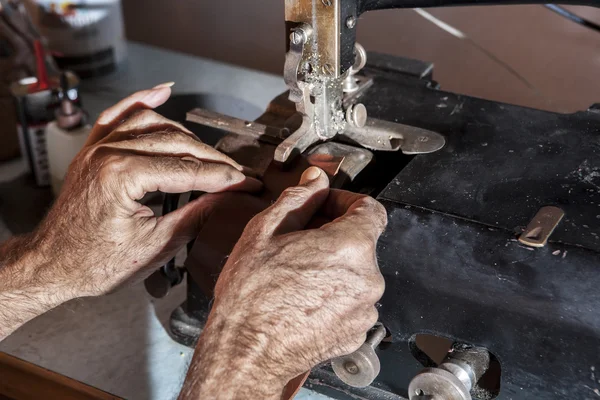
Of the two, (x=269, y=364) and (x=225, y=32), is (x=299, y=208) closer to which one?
(x=269, y=364)

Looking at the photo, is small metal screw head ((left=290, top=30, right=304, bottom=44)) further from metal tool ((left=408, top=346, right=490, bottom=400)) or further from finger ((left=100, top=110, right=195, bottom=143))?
metal tool ((left=408, top=346, right=490, bottom=400))

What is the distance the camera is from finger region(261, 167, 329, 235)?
83cm

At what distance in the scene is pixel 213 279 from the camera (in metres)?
0.95

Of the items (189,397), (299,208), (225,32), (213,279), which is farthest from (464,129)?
(225,32)

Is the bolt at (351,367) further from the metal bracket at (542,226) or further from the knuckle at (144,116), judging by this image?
the knuckle at (144,116)

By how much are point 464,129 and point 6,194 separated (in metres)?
1.07

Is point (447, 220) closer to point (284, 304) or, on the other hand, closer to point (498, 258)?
point (498, 258)

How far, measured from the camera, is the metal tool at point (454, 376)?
0.83 metres

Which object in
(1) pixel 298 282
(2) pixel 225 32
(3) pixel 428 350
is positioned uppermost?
(1) pixel 298 282

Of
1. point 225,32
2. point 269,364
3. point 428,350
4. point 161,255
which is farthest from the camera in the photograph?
point 225,32

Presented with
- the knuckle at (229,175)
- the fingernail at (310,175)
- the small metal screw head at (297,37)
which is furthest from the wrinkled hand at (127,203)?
the small metal screw head at (297,37)

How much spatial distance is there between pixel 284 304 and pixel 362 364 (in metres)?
0.19

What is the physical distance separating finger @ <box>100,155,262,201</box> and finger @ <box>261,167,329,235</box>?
13cm

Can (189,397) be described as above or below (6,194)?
above
